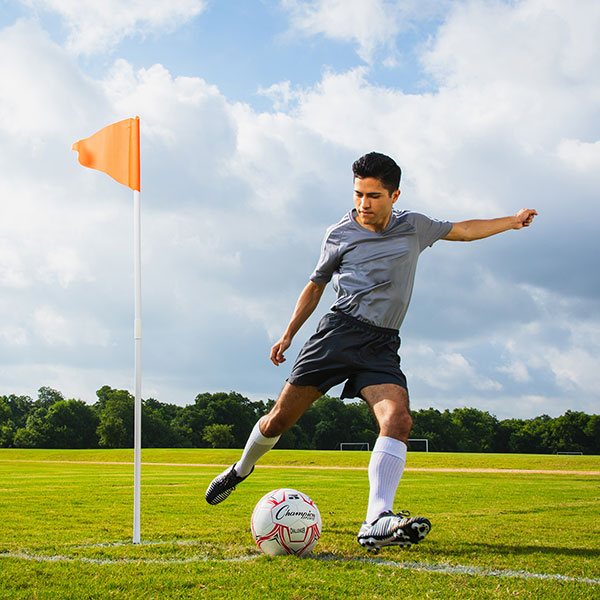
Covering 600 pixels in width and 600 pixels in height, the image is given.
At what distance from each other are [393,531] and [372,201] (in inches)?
91.4

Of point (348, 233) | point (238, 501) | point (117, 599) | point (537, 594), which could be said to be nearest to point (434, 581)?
point (537, 594)

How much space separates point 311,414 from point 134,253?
7388 centimetres

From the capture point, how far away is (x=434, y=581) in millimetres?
3377

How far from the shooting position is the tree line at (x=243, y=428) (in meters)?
75.0

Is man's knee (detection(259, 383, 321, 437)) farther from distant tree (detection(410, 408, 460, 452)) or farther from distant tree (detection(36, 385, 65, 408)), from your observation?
distant tree (detection(36, 385, 65, 408))

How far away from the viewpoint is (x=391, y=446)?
431cm

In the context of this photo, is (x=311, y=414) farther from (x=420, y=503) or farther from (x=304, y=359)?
(x=304, y=359)

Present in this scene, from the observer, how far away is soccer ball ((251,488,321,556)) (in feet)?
13.7

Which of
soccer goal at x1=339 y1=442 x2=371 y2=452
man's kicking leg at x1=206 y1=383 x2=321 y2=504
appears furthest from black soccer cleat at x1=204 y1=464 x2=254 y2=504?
soccer goal at x1=339 y1=442 x2=371 y2=452

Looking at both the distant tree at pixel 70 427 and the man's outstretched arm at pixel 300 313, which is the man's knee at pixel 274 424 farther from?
the distant tree at pixel 70 427

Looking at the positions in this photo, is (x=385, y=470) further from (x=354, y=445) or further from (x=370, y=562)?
(x=354, y=445)

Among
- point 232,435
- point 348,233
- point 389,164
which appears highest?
point 389,164

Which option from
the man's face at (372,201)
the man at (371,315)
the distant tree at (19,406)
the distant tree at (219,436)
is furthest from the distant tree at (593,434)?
the man's face at (372,201)

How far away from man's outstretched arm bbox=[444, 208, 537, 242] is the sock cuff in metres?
1.78
